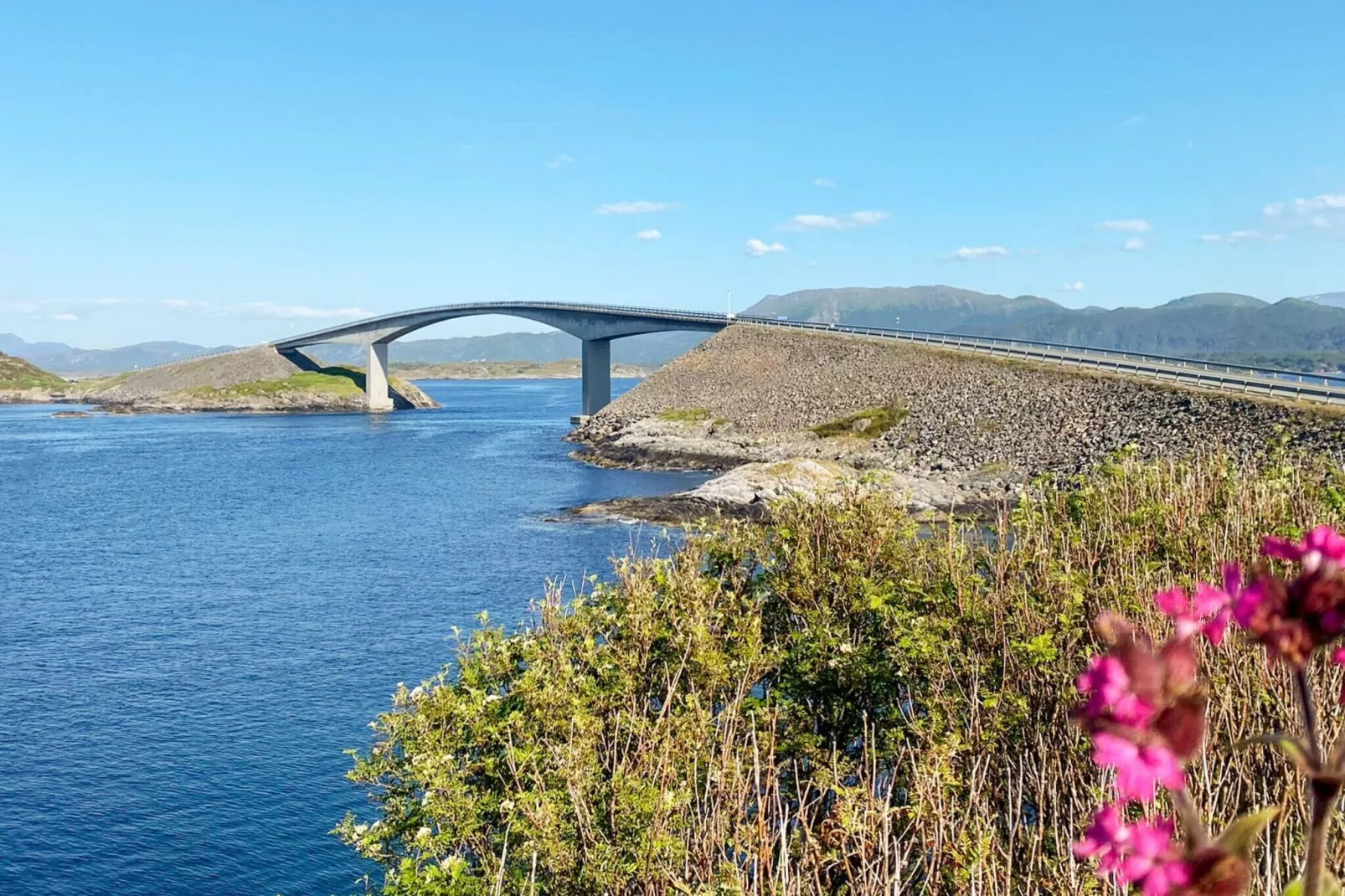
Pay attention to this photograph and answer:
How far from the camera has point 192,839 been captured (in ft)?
76.9

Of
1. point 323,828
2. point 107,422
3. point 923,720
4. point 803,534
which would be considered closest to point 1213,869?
point 923,720

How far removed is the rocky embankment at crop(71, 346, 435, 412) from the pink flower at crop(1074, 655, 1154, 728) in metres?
178

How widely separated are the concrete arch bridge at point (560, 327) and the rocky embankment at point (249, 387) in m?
3.82

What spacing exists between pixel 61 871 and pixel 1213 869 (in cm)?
2641

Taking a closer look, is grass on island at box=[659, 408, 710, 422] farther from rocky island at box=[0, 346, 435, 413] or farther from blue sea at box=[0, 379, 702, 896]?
rocky island at box=[0, 346, 435, 413]

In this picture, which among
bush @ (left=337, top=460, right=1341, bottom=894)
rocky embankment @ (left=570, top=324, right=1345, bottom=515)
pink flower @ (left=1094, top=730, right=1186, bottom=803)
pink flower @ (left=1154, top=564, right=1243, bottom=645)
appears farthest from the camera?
rocky embankment @ (left=570, top=324, right=1345, bottom=515)

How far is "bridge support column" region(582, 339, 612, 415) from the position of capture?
135 m

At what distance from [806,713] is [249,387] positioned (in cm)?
17447

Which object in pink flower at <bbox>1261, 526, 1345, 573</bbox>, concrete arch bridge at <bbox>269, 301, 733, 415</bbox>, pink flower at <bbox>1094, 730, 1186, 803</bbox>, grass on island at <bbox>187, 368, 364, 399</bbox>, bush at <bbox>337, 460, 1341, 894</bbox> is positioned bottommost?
bush at <bbox>337, 460, 1341, 894</bbox>

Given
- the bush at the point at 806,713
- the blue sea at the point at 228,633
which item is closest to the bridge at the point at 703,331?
the blue sea at the point at 228,633

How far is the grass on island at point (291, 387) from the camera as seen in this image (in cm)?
17350

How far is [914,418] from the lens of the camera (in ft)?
282

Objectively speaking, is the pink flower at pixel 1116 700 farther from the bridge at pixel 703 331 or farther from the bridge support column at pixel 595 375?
the bridge support column at pixel 595 375

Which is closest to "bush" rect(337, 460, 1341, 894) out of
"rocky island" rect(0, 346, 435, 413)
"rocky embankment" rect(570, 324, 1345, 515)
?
"rocky embankment" rect(570, 324, 1345, 515)
